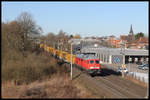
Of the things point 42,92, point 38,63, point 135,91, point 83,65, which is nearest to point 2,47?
point 38,63

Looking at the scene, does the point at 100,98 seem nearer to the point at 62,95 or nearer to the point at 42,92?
the point at 62,95

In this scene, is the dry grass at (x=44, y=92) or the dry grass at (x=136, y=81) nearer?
the dry grass at (x=44, y=92)

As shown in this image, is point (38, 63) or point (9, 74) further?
point (38, 63)

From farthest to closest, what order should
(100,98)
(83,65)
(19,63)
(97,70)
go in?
(83,65)
(97,70)
(19,63)
(100,98)

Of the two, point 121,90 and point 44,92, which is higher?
point 44,92

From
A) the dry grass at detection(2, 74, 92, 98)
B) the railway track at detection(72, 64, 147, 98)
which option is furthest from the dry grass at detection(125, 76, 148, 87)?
the dry grass at detection(2, 74, 92, 98)

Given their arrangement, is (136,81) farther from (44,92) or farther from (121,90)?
(44,92)

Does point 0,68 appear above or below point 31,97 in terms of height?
above

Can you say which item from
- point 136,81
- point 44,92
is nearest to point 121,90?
point 136,81

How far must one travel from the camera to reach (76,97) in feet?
64.6

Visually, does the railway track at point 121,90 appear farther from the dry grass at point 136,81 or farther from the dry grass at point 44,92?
the dry grass at point 44,92

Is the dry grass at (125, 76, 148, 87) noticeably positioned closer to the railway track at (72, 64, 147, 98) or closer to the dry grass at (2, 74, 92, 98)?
the railway track at (72, 64, 147, 98)

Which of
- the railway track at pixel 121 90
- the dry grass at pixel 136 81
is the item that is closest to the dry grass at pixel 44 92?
the railway track at pixel 121 90

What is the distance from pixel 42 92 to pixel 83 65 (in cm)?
1341
